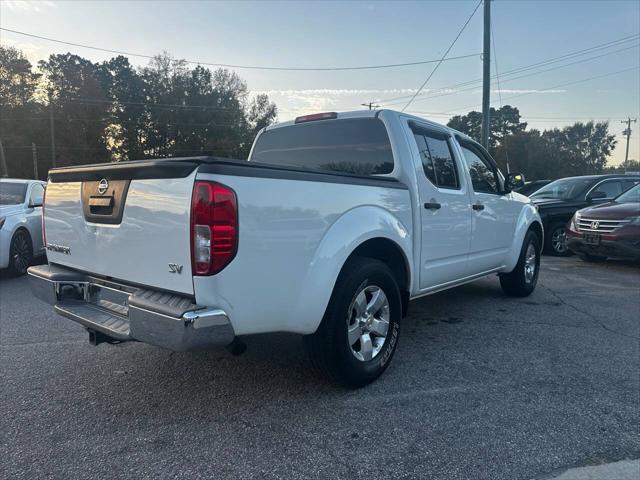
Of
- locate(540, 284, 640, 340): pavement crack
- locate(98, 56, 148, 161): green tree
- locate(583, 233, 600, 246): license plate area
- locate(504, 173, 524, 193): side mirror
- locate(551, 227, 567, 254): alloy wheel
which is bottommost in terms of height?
locate(540, 284, 640, 340): pavement crack

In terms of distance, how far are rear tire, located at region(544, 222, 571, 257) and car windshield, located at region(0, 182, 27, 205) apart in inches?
413

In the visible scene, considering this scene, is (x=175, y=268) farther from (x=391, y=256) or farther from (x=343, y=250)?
(x=391, y=256)

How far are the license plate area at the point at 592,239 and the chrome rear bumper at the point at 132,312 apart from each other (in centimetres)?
807

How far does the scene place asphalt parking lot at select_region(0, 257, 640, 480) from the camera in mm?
2496

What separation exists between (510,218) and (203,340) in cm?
439

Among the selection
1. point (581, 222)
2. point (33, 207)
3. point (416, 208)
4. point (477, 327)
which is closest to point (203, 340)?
point (416, 208)

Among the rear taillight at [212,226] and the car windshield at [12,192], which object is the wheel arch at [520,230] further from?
the car windshield at [12,192]

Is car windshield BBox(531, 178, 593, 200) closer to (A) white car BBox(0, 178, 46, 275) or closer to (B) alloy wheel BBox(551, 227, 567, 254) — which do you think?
(B) alloy wheel BBox(551, 227, 567, 254)

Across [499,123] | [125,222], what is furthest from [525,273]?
[499,123]

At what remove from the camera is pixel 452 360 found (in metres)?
3.97

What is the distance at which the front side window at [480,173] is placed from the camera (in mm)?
4980

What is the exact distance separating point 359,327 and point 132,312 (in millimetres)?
1503

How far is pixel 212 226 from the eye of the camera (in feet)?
8.00

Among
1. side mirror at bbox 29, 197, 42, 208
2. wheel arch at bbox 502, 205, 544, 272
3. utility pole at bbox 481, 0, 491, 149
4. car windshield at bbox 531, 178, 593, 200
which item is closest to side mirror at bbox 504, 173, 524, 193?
wheel arch at bbox 502, 205, 544, 272
